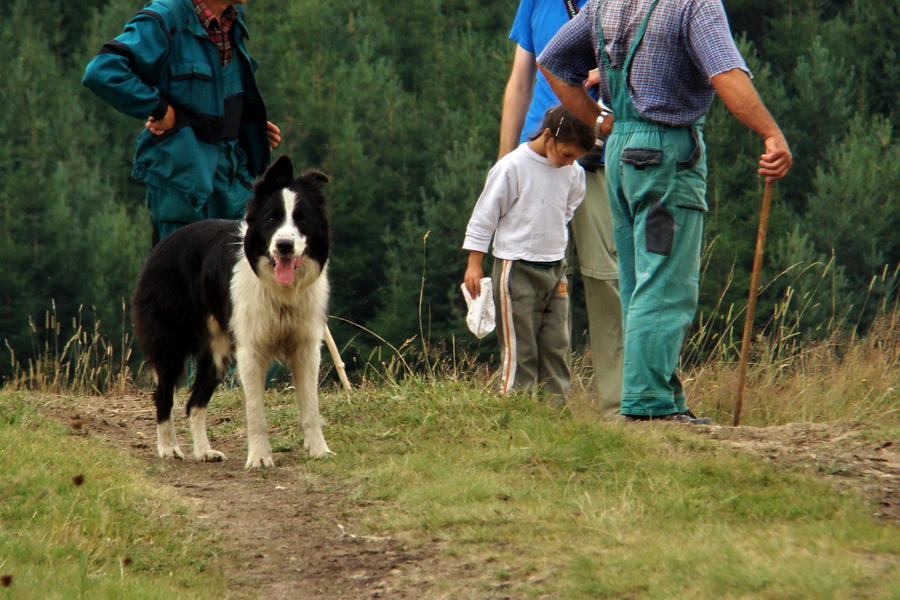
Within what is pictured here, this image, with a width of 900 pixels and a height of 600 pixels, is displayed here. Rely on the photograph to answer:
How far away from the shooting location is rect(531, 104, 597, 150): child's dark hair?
5.69 m

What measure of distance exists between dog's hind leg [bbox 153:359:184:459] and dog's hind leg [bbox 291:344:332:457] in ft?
2.23

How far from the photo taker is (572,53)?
18.1 feet

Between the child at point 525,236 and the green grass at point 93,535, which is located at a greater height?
the child at point 525,236

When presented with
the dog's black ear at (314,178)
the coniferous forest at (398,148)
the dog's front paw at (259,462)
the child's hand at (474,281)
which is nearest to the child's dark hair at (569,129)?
the child's hand at (474,281)

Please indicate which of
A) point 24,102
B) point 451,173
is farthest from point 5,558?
point 24,102

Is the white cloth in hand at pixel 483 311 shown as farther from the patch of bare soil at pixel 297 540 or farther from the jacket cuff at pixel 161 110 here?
the jacket cuff at pixel 161 110

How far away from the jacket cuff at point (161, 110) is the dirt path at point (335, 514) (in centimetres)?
176

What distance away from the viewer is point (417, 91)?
37.6m

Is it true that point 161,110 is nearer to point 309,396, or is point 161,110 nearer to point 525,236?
point 309,396

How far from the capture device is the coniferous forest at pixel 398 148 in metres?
28.2

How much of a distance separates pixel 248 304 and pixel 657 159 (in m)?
2.02

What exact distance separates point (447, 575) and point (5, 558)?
4.58 ft

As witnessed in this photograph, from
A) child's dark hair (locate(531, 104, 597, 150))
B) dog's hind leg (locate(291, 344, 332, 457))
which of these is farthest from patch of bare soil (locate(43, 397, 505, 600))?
child's dark hair (locate(531, 104, 597, 150))

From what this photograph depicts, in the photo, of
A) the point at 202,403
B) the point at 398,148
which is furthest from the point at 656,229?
the point at 398,148
